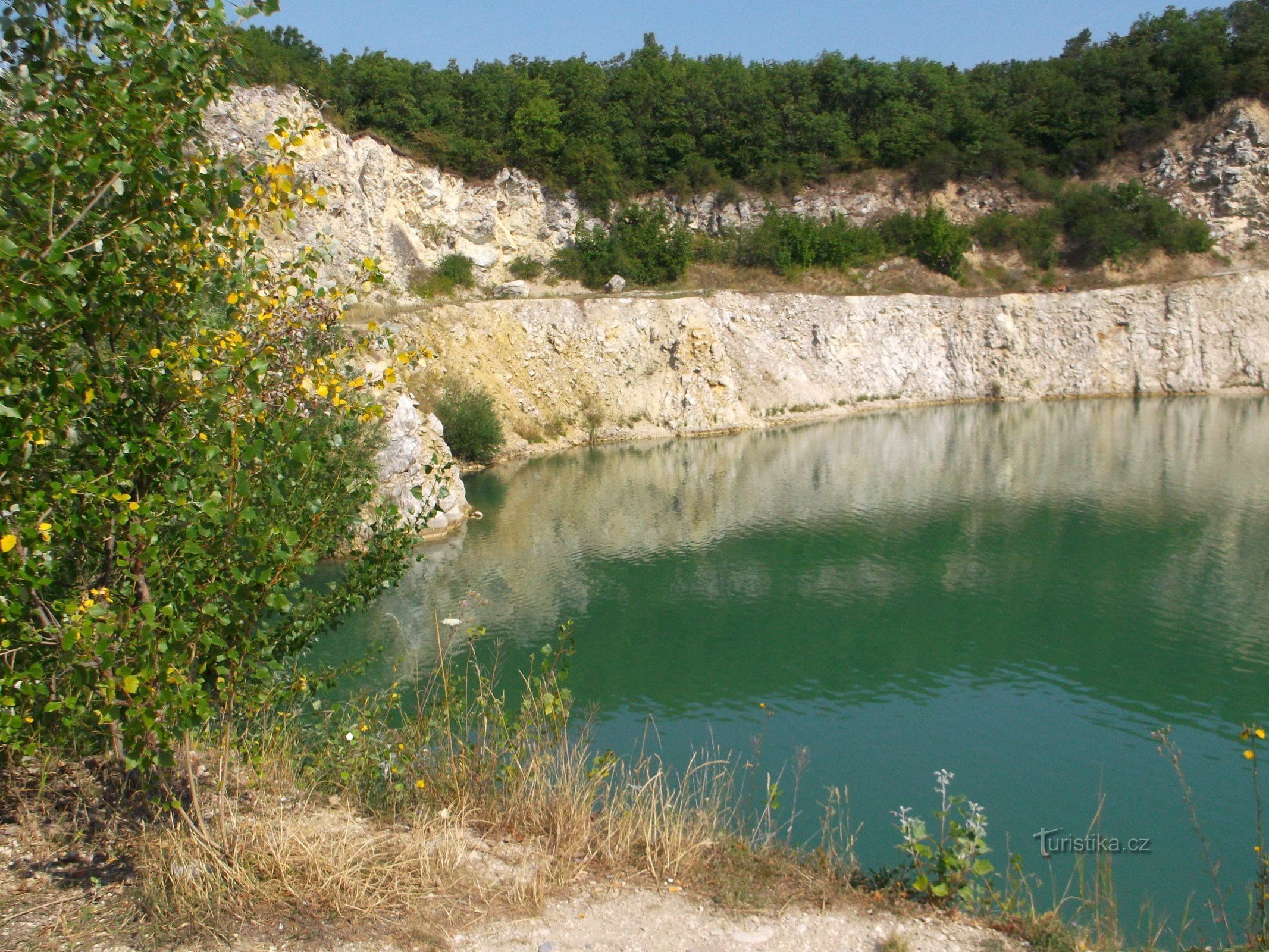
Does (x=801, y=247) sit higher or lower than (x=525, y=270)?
higher

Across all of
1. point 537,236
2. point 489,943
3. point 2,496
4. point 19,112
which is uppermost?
point 537,236

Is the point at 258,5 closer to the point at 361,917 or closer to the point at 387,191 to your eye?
the point at 361,917

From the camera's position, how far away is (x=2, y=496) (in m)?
4.58

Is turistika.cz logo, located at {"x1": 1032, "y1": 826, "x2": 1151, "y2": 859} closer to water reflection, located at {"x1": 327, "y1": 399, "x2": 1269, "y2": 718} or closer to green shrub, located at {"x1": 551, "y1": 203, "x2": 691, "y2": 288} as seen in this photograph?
water reflection, located at {"x1": 327, "y1": 399, "x2": 1269, "y2": 718}

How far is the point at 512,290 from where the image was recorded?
46.4 meters

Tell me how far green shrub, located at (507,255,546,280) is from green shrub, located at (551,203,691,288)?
3.88 feet

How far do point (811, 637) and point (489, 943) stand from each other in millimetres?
12748

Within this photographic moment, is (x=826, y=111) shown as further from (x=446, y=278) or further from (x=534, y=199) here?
→ (x=446, y=278)

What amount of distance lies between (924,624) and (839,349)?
34038mm

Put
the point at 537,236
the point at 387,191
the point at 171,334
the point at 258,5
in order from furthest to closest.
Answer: the point at 537,236, the point at 387,191, the point at 171,334, the point at 258,5

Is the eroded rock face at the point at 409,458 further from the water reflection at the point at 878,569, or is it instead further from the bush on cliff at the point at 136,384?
the bush on cliff at the point at 136,384

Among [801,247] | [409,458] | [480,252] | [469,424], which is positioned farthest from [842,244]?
[409,458]

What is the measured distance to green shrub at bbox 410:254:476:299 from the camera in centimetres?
4525

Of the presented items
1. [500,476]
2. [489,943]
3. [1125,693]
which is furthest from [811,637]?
[500,476]
